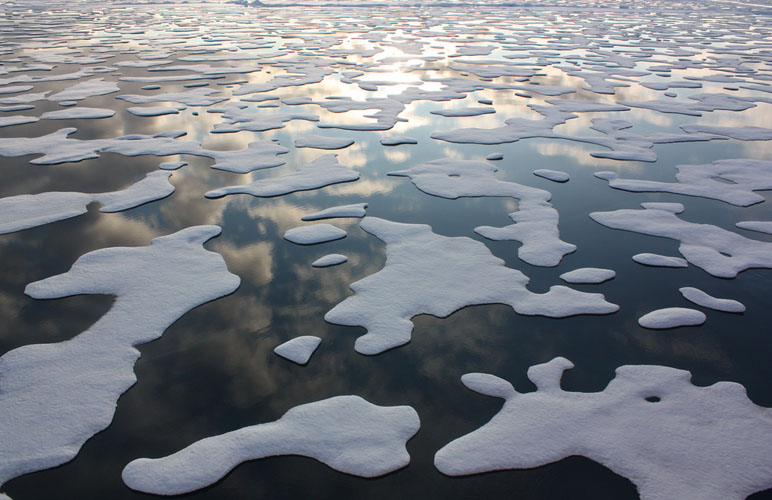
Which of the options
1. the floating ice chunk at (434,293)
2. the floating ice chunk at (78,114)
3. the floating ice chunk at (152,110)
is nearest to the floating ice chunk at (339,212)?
the floating ice chunk at (434,293)

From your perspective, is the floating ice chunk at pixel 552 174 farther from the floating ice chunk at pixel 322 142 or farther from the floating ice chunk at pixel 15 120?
the floating ice chunk at pixel 15 120

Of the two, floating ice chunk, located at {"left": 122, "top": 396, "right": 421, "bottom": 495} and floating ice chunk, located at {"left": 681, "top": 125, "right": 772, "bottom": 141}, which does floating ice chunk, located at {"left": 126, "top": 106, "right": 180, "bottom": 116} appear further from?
floating ice chunk, located at {"left": 681, "top": 125, "right": 772, "bottom": 141}

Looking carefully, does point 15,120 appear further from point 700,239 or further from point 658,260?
point 700,239

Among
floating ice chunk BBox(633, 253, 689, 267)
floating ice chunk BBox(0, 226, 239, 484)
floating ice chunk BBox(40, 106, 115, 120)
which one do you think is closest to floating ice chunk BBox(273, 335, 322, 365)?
floating ice chunk BBox(0, 226, 239, 484)

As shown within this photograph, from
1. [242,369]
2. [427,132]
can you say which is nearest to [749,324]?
[242,369]

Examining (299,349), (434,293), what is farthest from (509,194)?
(299,349)

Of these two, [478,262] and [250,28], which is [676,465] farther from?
[250,28]
